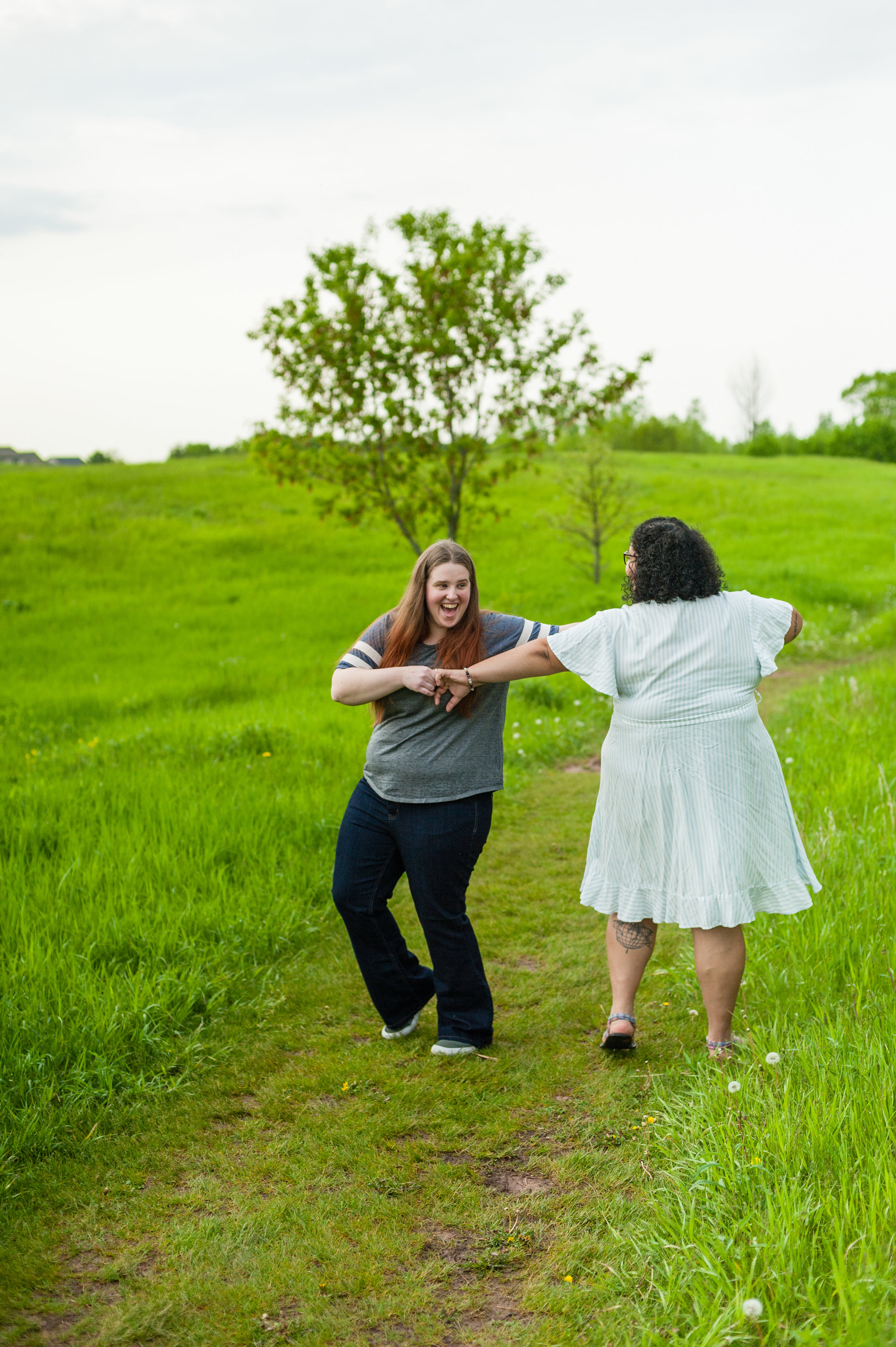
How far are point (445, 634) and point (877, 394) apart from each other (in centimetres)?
10240

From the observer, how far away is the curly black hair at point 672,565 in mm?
3791

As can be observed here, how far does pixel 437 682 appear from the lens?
13.6 ft

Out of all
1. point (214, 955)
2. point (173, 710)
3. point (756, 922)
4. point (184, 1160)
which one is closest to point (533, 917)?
point (756, 922)

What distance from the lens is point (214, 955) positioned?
5.11 m

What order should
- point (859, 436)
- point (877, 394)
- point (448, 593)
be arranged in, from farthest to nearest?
point (877, 394) → point (859, 436) → point (448, 593)

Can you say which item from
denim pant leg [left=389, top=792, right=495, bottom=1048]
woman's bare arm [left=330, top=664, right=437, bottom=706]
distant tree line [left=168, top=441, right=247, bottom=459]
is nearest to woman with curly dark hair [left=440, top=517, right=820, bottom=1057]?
woman's bare arm [left=330, top=664, right=437, bottom=706]

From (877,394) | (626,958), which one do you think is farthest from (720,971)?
(877,394)

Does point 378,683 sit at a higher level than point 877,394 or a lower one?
lower

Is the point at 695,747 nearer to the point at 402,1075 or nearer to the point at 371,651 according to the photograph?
the point at 371,651

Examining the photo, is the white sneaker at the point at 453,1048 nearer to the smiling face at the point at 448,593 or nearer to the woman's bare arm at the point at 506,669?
the woman's bare arm at the point at 506,669

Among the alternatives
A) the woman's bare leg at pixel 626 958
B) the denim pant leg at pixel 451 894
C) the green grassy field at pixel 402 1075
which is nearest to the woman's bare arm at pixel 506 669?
the denim pant leg at pixel 451 894

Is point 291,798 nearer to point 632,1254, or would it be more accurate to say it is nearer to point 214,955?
point 214,955

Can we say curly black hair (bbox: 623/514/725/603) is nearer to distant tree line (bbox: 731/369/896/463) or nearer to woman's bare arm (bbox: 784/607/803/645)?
woman's bare arm (bbox: 784/607/803/645)

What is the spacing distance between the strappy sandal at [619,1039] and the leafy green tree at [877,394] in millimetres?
98507
